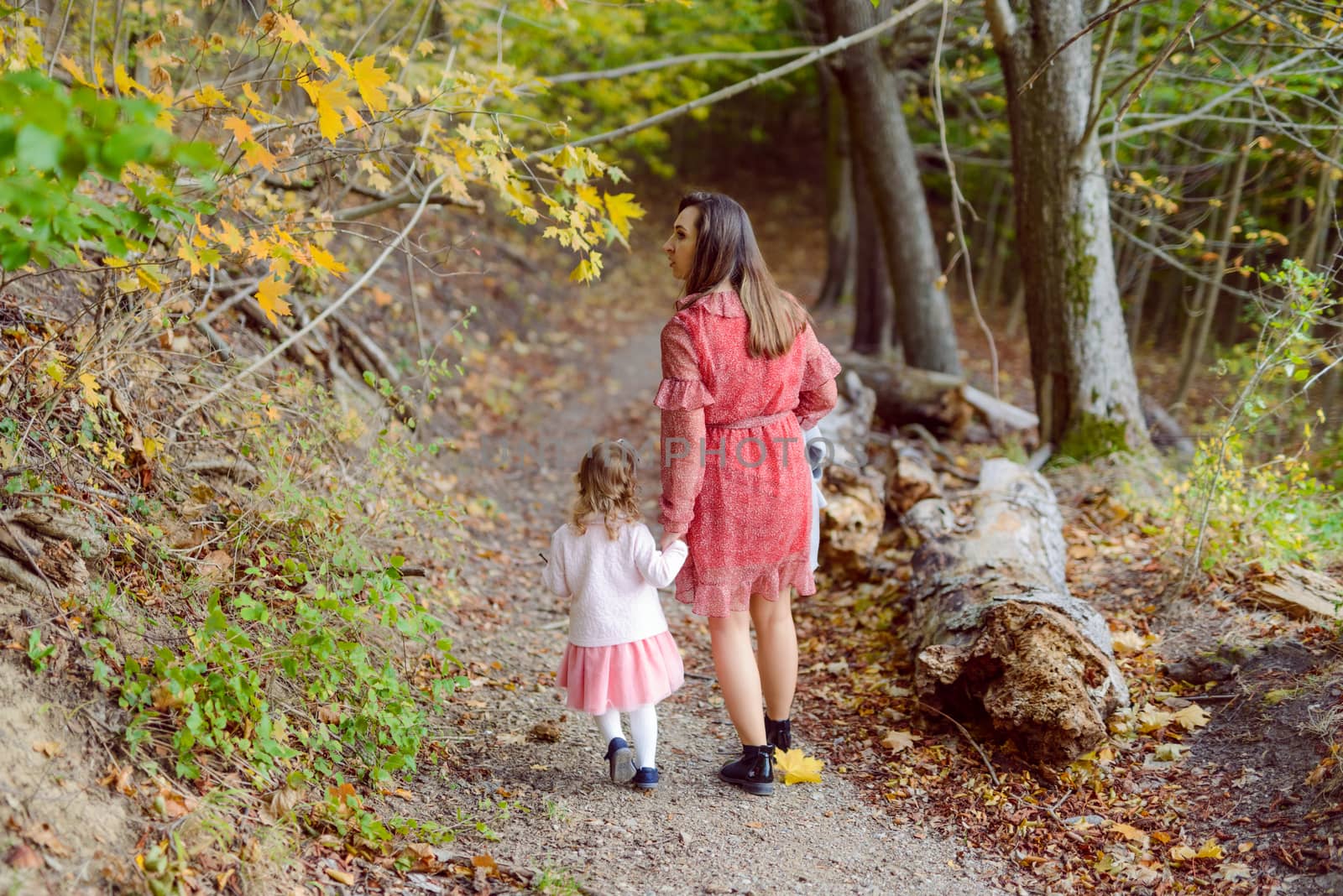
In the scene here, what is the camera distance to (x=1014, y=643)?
3.64 metres

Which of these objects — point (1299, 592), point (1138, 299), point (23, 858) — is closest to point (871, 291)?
point (1138, 299)

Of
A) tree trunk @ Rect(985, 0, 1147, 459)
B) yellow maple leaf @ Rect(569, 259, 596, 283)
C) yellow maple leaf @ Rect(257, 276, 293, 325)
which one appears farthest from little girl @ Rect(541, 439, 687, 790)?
tree trunk @ Rect(985, 0, 1147, 459)

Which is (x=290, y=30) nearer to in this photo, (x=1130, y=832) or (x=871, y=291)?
(x=1130, y=832)

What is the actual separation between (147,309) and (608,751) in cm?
253

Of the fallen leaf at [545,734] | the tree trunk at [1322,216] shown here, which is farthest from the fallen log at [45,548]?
the tree trunk at [1322,216]

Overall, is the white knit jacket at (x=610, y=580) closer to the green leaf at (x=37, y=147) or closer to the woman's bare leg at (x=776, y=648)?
the woman's bare leg at (x=776, y=648)

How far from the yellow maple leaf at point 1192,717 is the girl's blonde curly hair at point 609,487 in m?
2.31

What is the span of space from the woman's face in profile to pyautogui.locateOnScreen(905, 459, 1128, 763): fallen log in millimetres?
1869

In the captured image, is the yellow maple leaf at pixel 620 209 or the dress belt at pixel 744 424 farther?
the yellow maple leaf at pixel 620 209

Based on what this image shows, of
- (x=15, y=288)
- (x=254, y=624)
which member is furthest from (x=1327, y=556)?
(x=15, y=288)

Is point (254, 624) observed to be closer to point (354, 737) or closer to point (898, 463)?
point (354, 737)

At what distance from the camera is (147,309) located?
12.3ft

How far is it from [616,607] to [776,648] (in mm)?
689

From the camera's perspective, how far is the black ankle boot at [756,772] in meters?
3.52
